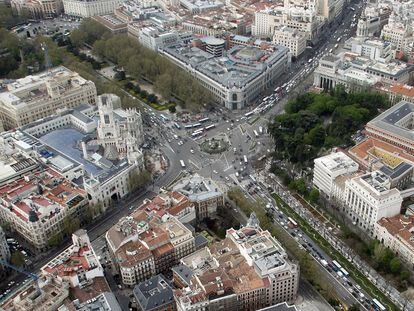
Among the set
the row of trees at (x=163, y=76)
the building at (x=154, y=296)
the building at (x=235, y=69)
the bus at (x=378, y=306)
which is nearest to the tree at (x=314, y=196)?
the bus at (x=378, y=306)

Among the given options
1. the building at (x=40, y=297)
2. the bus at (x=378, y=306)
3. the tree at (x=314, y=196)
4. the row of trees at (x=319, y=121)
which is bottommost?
the bus at (x=378, y=306)

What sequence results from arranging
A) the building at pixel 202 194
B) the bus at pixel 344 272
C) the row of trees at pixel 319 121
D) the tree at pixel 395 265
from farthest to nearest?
the row of trees at pixel 319 121 → the building at pixel 202 194 → the bus at pixel 344 272 → the tree at pixel 395 265

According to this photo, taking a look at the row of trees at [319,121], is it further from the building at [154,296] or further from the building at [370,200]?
the building at [154,296]

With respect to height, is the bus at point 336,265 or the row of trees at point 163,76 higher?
the row of trees at point 163,76

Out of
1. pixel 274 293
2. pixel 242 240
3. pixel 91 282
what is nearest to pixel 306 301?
pixel 274 293

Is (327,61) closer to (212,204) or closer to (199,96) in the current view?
(199,96)

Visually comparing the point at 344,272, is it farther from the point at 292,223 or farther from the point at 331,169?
the point at 331,169

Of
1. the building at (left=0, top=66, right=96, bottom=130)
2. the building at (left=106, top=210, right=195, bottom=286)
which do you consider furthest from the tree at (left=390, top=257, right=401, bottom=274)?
the building at (left=0, top=66, right=96, bottom=130)

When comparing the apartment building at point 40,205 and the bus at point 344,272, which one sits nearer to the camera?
the bus at point 344,272
